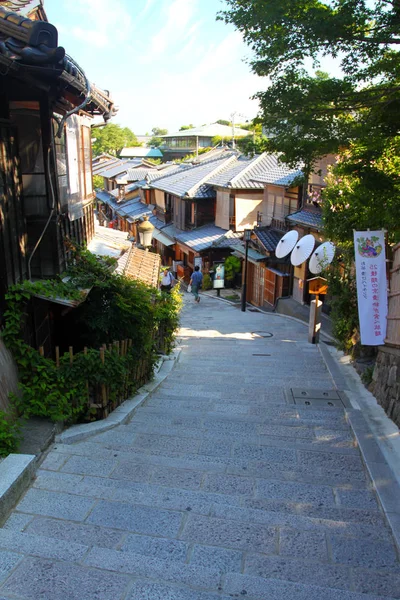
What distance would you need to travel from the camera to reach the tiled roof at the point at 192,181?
104ft

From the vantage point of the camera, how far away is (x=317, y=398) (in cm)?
912

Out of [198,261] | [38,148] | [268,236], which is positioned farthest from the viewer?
[198,261]

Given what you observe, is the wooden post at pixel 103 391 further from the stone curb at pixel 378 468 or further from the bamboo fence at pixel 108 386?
the stone curb at pixel 378 468

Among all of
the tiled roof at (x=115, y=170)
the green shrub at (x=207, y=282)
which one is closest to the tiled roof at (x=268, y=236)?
the green shrub at (x=207, y=282)

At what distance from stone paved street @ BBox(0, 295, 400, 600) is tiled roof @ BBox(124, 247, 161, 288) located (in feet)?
19.4

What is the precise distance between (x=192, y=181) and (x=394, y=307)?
86.0 ft

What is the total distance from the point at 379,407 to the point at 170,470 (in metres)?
4.39

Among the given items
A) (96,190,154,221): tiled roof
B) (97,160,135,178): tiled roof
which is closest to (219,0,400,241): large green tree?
(96,190,154,221): tiled roof

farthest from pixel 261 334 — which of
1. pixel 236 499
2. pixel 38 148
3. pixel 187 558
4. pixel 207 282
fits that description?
pixel 187 558

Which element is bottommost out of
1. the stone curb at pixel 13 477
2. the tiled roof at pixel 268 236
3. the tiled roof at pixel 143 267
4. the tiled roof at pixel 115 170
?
the stone curb at pixel 13 477

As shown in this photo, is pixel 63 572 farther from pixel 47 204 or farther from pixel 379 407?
pixel 379 407

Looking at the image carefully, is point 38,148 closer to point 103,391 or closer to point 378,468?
point 103,391

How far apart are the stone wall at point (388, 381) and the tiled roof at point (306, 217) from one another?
11.3 m

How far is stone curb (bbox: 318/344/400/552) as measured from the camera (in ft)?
15.5
